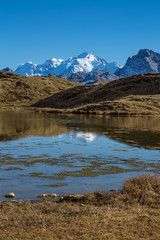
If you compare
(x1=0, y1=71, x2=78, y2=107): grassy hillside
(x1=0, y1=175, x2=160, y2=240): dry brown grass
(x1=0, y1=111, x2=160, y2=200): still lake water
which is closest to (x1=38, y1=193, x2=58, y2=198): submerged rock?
(x1=0, y1=111, x2=160, y2=200): still lake water

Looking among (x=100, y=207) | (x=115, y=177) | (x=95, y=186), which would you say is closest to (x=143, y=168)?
(x=115, y=177)

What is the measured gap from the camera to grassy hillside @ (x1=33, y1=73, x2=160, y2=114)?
266ft

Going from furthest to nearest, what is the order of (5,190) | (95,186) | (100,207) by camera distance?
(95,186), (5,190), (100,207)

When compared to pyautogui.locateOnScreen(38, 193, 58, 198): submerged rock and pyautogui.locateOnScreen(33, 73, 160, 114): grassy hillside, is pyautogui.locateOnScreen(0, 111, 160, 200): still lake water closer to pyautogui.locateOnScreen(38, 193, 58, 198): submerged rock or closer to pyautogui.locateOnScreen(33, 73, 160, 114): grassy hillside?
pyautogui.locateOnScreen(38, 193, 58, 198): submerged rock

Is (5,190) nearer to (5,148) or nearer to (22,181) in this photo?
(22,181)

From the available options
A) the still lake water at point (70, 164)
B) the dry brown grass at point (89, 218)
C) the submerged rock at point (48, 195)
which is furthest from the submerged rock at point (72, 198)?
the still lake water at point (70, 164)

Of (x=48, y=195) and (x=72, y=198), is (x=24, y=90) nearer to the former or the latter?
(x=48, y=195)

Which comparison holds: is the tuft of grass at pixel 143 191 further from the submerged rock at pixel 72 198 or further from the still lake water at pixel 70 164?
the submerged rock at pixel 72 198

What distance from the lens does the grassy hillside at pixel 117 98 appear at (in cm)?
8100

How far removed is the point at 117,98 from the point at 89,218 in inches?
3702

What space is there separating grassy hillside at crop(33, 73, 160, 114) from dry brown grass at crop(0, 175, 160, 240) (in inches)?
2561

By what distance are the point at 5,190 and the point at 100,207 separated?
14.6 ft

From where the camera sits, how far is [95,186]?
1358 cm

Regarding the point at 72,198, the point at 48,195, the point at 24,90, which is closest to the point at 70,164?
the point at 48,195
